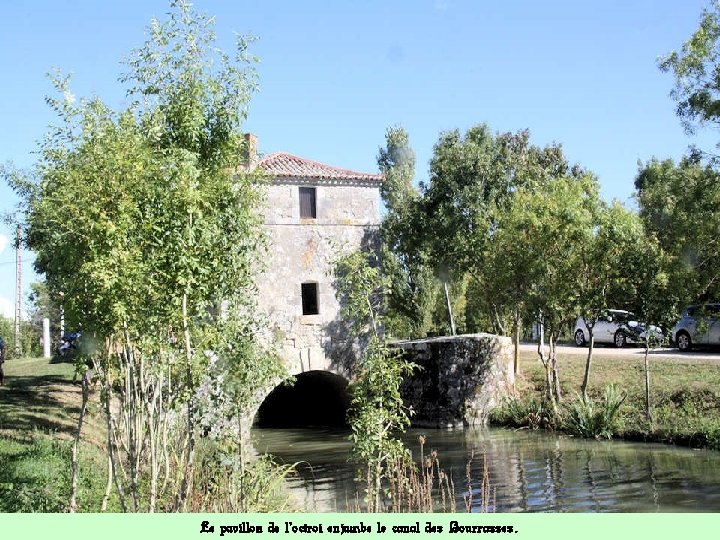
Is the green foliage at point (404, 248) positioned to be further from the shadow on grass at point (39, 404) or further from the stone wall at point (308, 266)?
the shadow on grass at point (39, 404)

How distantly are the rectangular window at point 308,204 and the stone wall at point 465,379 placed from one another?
5.04 metres

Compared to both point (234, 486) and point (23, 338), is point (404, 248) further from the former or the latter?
point (234, 486)

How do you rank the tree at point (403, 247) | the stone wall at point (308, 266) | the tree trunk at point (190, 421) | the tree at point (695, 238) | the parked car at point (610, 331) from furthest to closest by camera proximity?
the tree at point (403, 247), the stone wall at point (308, 266), the parked car at point (610, 331), the tree at point (695, 238), the tree trunk at point (190, 421)

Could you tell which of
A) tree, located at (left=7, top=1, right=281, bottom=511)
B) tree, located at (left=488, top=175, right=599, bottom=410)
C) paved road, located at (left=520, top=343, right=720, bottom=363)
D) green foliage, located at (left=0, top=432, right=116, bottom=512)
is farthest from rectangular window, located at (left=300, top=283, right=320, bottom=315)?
tree, located at (left=7, top=1, right=281, bottom=511)

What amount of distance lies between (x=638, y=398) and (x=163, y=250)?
16.1 metres

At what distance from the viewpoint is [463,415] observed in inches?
938

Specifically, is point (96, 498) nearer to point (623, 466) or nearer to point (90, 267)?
point (90, 267)

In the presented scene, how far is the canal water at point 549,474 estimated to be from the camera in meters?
12.6

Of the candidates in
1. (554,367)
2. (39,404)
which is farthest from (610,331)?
(39,404)

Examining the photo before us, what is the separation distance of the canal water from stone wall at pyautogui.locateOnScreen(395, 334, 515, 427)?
211 centimetres

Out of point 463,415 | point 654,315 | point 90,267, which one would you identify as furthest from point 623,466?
point 90,267

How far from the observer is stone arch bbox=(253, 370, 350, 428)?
1073 inches

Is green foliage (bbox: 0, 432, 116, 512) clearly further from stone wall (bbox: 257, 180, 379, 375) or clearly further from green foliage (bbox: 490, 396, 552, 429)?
green foliage (bbox: 490, 396, 552, 429)

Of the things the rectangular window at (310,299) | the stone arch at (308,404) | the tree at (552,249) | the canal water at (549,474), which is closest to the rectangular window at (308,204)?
the rectangular window at (310,299)
